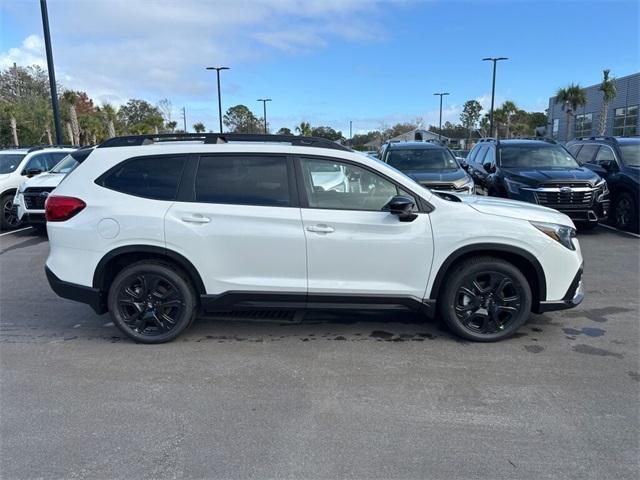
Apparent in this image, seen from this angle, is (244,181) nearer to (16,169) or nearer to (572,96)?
(16,169)

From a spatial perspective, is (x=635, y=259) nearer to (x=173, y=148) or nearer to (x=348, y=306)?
(x=348, y=306)

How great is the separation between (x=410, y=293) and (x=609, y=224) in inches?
319

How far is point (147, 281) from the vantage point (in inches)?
167

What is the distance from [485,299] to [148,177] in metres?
3.20

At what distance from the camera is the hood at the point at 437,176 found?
353 inches

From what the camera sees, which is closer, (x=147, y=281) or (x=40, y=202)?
(x=147, y=281)

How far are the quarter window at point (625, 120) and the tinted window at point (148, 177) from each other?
122 ft

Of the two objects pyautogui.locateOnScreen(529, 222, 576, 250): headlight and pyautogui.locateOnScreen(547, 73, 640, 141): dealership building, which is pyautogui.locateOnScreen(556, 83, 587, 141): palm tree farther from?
pyautogui.locateOnScreen(529, 222, 576, 250): headlight

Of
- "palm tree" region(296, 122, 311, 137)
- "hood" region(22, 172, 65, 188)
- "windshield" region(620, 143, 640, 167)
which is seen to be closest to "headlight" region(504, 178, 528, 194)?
"windshield" region(620, 143, 640, 167)

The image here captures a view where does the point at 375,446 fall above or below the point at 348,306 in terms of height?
below

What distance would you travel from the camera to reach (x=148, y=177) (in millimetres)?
4238

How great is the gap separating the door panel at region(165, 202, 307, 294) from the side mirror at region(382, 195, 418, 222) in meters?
0.79

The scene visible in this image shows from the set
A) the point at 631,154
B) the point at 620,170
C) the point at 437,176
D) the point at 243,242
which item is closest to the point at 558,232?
the point at 243,242

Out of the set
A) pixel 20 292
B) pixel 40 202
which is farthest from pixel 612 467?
pixel 40 202
